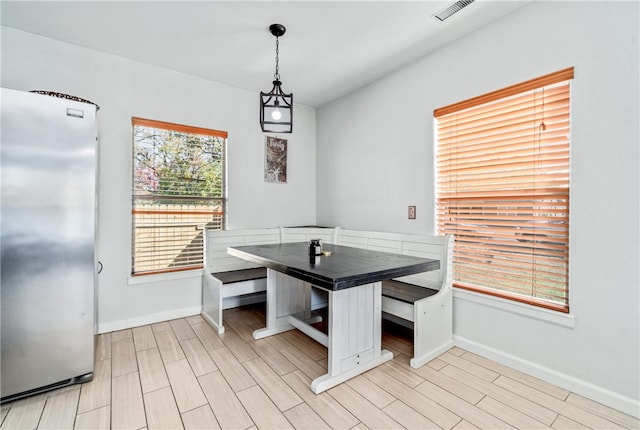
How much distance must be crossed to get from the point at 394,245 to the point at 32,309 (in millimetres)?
2898

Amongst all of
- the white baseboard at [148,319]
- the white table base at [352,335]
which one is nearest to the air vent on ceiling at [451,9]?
the white table base at [352,335]

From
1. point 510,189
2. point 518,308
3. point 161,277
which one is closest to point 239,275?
point 161,277

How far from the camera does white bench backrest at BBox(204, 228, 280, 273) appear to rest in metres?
3.52

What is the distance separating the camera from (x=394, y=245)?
10.2 ft

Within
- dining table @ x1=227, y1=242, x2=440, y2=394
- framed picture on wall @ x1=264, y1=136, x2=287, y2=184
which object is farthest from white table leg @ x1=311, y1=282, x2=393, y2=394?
framed picture on wall @ x1=264, y1=136, x2=287, y2=184

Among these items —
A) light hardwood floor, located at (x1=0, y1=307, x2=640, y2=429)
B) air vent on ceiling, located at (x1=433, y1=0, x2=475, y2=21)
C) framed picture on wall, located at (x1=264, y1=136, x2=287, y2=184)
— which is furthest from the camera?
framed picture on wall, located at (x1=264, y1=136, x2=287, y2=184)

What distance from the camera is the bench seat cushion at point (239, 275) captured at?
325cm

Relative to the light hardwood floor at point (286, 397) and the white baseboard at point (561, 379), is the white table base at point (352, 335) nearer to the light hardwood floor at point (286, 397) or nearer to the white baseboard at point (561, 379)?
the light hardwood floor at point (286, 397)

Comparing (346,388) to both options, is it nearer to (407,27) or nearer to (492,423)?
(492,423)

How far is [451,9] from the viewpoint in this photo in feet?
7.68

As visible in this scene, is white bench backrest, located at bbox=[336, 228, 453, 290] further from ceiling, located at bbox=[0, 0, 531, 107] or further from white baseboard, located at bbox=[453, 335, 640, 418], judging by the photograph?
ceiling, located at bbox=[0, 0, 531, 107]

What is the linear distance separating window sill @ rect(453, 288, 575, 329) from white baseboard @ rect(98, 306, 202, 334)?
288 centimetres

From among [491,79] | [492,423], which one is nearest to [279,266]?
[492,423]

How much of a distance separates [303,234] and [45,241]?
259 centimetres
